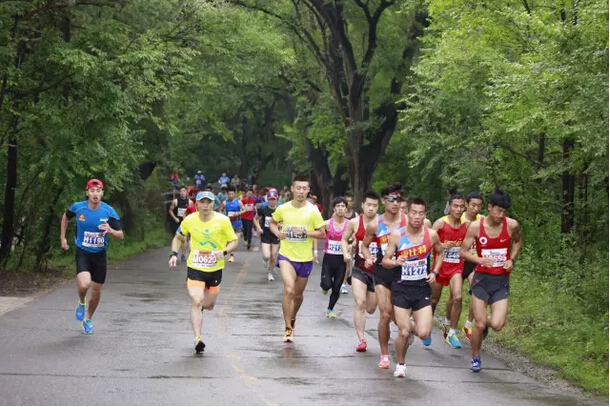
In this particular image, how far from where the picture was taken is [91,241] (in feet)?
48.2

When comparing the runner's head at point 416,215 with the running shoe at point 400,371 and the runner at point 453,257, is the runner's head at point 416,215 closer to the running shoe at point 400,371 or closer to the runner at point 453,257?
the running shoe at point 400,371

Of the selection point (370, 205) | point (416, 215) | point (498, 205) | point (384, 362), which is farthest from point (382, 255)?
point (370, 205)

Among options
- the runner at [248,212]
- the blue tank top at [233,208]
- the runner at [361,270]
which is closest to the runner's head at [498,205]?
the runner at [361,270]

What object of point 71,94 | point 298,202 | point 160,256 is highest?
point 71,94

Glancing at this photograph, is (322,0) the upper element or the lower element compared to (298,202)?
upper

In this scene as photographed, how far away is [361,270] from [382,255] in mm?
1498

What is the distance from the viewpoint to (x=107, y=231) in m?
14.6

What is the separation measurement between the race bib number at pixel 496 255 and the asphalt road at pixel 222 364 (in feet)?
3.85

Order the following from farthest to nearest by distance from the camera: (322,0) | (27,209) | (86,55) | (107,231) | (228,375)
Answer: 1. (322,0)
2. (27,209)
3. (86,55)
4. (107,231)
5. (228,375)

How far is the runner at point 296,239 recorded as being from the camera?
47.6 feet

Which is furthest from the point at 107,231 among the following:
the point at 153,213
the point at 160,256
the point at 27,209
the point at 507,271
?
the point at 153,213

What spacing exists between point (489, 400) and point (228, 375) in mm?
2589

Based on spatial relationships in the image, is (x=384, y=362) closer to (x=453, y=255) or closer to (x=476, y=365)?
(x=476, y=365)

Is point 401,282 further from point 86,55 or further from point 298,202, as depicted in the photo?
point 86,55
